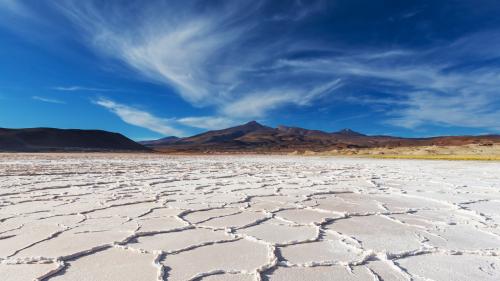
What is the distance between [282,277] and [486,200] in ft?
14.5

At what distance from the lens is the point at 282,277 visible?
2158 millimetres

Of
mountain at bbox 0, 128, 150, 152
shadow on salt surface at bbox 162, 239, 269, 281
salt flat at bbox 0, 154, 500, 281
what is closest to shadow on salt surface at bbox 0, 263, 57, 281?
salt flat at bbox 0, 154, 500, 281

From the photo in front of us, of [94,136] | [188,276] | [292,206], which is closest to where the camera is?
[188,276]

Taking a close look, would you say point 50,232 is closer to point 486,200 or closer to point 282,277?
point 282,277

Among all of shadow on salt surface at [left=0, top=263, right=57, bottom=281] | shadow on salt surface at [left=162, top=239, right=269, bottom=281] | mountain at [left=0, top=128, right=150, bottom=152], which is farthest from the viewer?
mountain at [left=0, top=128, right=150, bottom=152]

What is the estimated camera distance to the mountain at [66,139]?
64581 mm

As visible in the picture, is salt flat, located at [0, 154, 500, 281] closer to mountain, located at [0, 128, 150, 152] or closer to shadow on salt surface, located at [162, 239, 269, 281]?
shadow on salt surface, located at [162, 239, 269, 281]

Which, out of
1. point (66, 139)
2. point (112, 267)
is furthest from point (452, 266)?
point (66, 139)

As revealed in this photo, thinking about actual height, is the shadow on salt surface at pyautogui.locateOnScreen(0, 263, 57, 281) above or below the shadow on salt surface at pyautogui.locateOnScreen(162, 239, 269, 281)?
below

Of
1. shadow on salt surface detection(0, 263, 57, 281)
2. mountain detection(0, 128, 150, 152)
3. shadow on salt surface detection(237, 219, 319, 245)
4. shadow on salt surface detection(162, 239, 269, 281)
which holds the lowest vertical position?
shadow on salt surface detection(0, 263, 57, 281)

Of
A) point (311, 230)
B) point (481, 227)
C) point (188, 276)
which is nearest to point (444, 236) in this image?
point (481, 227)

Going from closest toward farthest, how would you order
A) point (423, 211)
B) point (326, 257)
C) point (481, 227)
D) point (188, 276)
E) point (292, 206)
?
1. point (188, 276)
2. point (326, 257)
3. point (481, 227)
4. point (423, 211)
5. point (292, 206)

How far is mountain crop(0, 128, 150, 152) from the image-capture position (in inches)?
2543

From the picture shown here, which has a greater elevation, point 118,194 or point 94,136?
point 94,136
